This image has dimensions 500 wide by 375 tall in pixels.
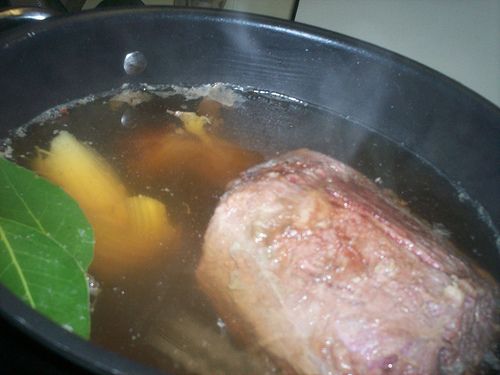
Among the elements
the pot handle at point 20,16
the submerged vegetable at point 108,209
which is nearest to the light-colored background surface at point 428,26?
the pot handle at point 20,16

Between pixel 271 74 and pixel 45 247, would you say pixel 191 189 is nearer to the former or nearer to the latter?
pixel 45 247

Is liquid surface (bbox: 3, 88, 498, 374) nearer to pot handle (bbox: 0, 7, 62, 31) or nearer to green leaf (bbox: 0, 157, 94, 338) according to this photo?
green leaf (bbox: 0, 157, 94, 338)

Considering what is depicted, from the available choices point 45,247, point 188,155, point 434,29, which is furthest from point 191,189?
point 434,29

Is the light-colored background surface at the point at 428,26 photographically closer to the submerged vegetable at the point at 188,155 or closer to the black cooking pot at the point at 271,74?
the black cooking pot at the point at 271,74

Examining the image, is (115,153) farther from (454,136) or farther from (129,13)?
(454,136)

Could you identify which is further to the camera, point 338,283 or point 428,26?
point 428,26

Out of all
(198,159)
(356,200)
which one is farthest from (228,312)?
(198,159)
